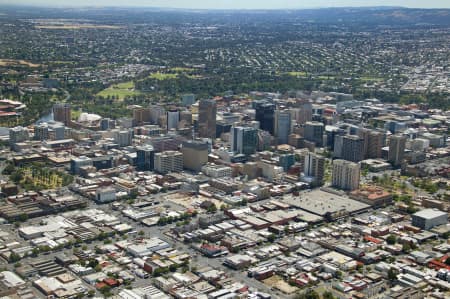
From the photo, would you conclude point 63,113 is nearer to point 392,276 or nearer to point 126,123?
point 126,123

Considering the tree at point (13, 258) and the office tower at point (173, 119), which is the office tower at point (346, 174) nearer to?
the office tower at point (173, 119)

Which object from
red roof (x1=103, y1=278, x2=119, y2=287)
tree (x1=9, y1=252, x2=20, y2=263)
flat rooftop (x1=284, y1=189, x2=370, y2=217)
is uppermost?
tree (x1=9, y1=252, x2=20, y2=263)

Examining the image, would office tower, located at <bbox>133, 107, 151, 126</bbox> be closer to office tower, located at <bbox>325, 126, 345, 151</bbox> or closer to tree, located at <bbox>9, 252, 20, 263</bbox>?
office tower, located at <bbox>325, 126, 345, 151</bbox>

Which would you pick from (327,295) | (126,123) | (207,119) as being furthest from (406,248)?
(126,123)

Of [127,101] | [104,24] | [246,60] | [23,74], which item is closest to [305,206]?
[127,101]

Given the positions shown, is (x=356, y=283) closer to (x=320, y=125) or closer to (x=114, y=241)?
(x=114, y=241)

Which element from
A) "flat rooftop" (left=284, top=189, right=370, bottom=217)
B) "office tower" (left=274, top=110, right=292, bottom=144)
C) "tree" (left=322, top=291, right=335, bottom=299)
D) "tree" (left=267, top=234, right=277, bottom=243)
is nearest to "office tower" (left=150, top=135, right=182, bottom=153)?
"office tower" (left=274, top=110, right=292, bottom=144)
